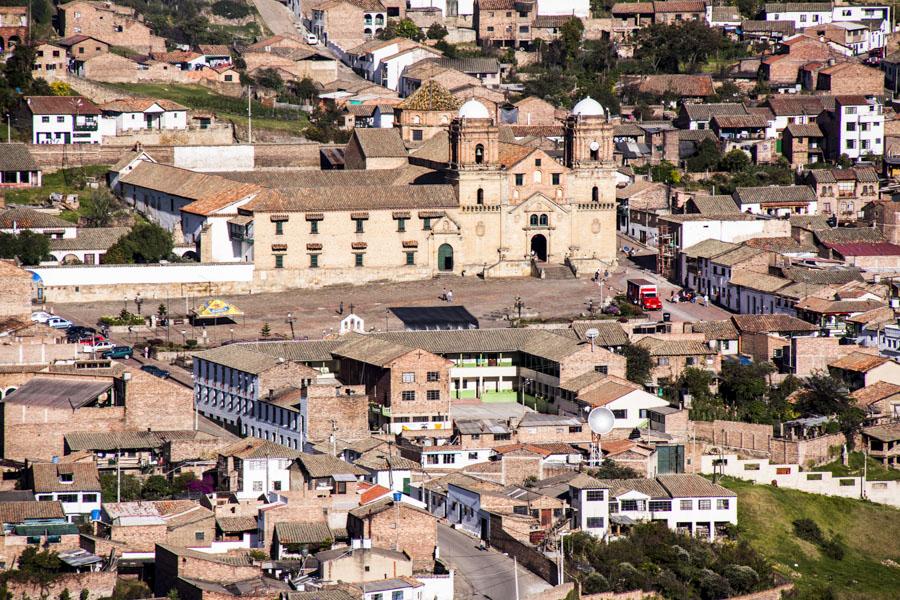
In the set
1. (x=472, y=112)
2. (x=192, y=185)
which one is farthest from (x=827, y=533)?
(x=192, y=185)

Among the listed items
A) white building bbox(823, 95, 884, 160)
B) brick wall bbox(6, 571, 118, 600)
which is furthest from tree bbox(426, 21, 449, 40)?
brick wall bbox(6, 571, 118, 600)

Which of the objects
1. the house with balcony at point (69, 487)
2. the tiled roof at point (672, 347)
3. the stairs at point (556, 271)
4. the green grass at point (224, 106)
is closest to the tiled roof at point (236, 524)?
the house with balcony at point (69, 487)

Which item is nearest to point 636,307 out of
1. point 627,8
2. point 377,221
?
point 377,221

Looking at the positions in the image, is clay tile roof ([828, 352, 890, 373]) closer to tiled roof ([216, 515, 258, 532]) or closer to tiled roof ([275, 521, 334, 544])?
tiled roof ([275, 521, 334, 544])

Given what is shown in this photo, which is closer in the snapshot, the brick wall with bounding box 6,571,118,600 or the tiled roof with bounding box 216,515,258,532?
the brick wall with bounding box 6,571,118,600

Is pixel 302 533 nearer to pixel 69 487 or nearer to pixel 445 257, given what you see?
pixel 69 487

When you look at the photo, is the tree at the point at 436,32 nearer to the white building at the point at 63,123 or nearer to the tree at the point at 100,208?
the white building at the point at 63,123
